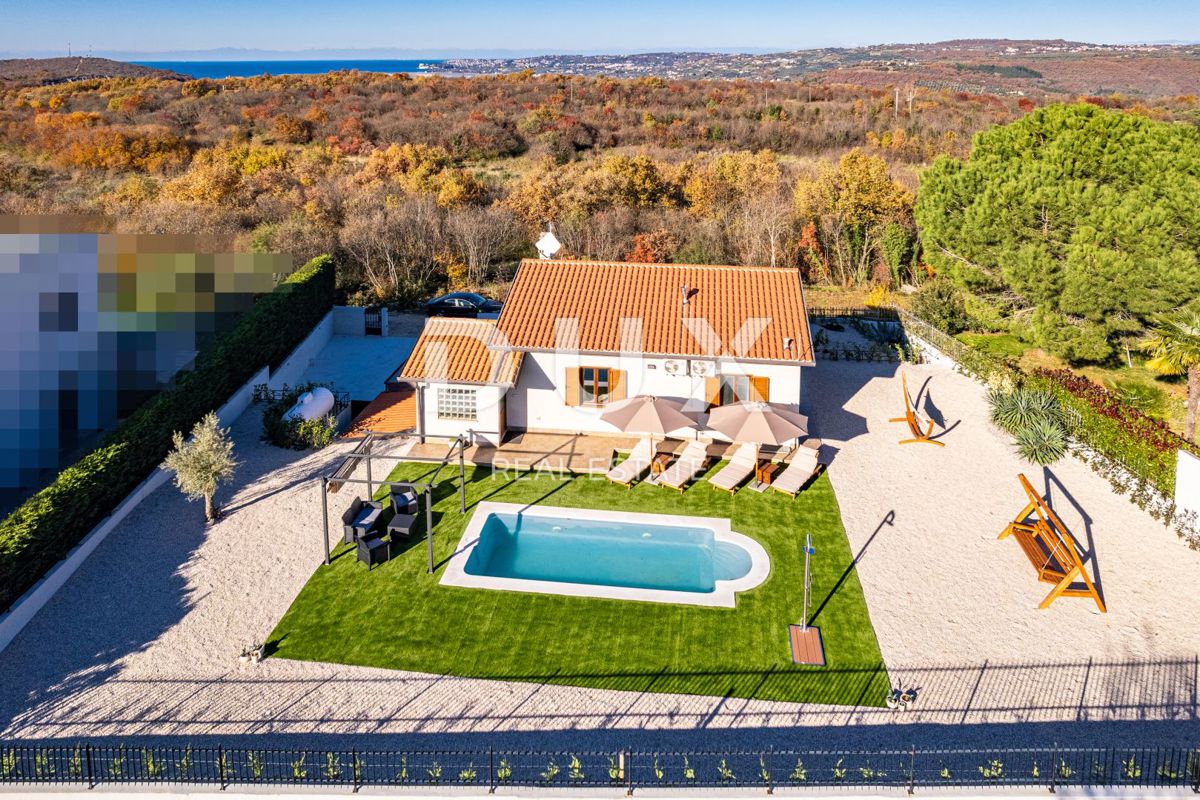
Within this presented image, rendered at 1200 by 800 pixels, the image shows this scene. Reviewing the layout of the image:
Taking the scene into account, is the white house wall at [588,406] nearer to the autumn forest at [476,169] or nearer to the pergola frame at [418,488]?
the pergola frame at [418,488]

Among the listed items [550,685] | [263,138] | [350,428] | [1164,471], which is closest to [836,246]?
[1164,471]

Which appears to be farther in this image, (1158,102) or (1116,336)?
(1158,102)

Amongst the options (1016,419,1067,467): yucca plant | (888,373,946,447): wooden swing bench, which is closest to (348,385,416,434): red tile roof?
(888,373,946,447): wooden swing bench

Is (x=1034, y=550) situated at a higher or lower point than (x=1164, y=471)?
lower

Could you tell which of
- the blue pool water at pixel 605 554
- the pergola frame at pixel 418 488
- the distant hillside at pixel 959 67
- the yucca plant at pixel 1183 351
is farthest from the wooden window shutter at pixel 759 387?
the distant hillside at pixel 959 67

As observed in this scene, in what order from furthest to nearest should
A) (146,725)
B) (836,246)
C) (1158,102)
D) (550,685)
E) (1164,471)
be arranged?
1. (1158,102)
2. (836,246)
3. (1164,471)
4. (550,685)
5. (146,725)

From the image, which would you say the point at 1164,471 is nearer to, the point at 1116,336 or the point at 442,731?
the point at 1116,336
